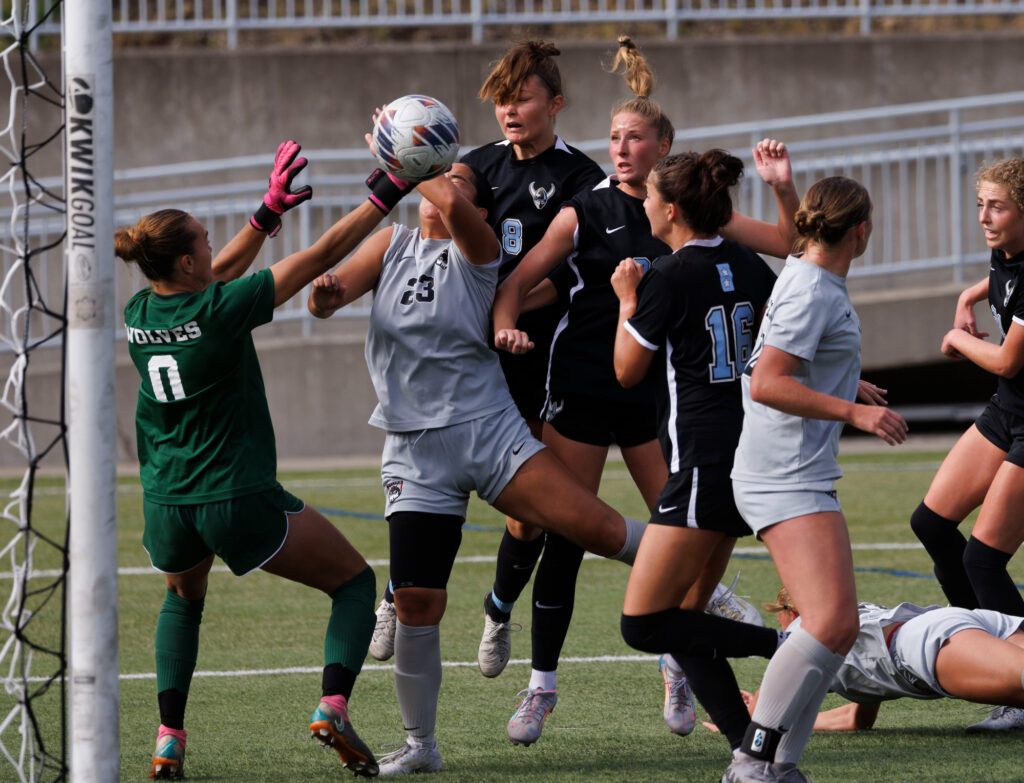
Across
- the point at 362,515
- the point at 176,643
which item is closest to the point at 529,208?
the point at 176,643

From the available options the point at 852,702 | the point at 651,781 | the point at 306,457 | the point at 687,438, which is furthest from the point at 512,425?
the point at 306,457

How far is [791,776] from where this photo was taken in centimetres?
380

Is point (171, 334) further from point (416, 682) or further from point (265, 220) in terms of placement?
point (416, 682)

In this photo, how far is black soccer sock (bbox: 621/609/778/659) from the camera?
402cm

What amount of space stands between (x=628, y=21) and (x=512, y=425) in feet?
40.6

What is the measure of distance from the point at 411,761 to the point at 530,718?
51cm

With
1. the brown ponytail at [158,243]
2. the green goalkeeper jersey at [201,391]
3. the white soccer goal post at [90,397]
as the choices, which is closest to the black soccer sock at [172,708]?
the green goalkeeper jersey at [201,391]

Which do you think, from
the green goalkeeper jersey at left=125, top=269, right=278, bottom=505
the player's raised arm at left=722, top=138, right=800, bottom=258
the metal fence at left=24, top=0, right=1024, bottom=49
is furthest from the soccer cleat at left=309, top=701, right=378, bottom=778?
the metal fence at left=24, top=0, right=1024, bottom=49

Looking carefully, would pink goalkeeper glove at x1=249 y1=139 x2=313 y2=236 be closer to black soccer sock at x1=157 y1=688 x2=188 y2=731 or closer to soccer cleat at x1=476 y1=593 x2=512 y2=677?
black soccer sock at x1=157 y1=688 x2=188 y2=731

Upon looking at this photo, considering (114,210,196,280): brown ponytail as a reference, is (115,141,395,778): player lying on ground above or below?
below

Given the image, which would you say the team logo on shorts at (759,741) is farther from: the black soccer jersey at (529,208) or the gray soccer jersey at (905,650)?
the black soccer jersey at (529,208)

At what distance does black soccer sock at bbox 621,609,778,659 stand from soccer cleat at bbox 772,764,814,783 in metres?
0.38

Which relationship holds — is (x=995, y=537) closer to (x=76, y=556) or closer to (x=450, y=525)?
(x=450, y=525)

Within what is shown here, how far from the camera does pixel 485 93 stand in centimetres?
521
